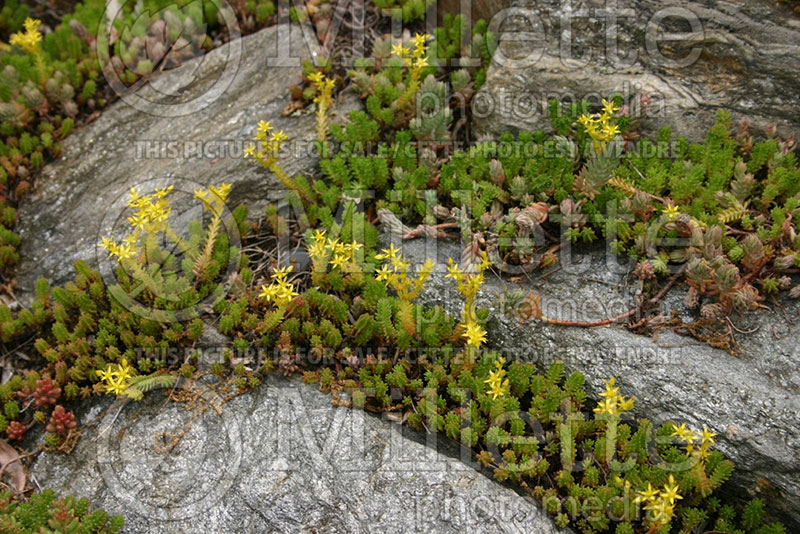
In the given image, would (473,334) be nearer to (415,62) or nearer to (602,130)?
(602,130)

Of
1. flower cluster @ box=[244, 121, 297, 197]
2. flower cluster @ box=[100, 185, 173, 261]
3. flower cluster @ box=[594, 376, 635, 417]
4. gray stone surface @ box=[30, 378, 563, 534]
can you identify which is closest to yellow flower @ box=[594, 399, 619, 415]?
flower cluster @ box=[594, 376, 635, 417]

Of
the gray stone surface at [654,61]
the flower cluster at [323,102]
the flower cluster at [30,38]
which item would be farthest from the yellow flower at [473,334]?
the flower cluster at [30,38]

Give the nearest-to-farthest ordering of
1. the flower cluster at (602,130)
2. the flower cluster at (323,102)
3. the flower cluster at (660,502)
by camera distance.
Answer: the flower cluster at (660,502) → the flower cluster at (602,130) → the flower cluster at (323,102)

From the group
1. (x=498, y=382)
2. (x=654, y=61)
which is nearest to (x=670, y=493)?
(x=498, y=382)

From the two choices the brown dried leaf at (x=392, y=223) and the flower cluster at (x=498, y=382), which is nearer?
the flower cluster at (x=498, y=382)

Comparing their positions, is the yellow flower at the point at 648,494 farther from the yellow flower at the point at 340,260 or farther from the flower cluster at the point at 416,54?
the flower cluster at the point at 416,54
